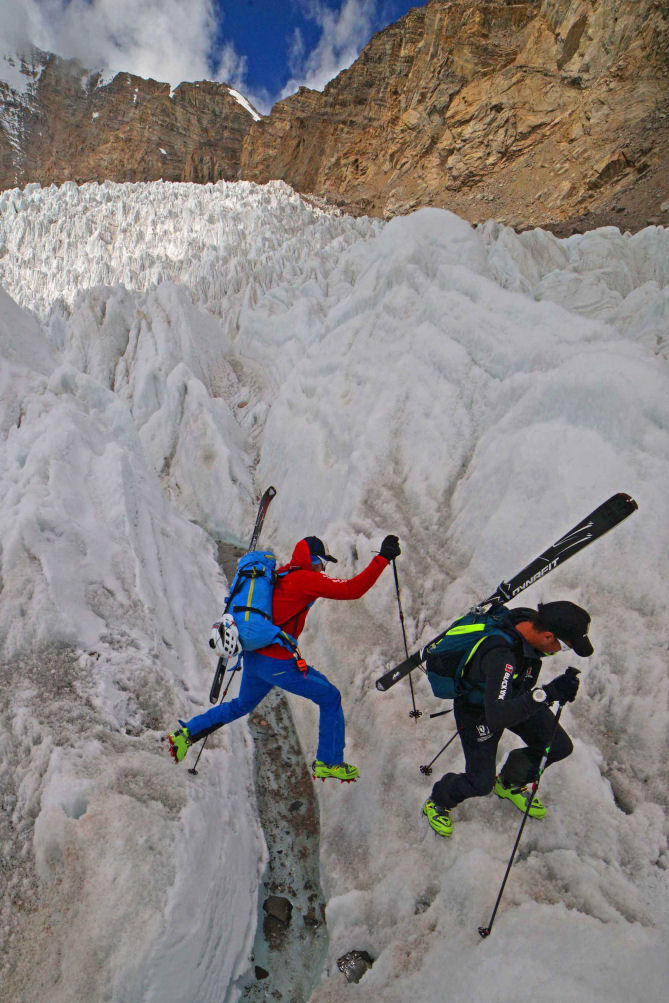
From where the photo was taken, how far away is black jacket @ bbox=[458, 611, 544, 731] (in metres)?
2.51

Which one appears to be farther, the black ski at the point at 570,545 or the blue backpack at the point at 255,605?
the blue backpack at the point at 255,605

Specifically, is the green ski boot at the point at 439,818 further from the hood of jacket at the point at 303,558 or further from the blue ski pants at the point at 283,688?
the hood of jacket at the point at 303,558

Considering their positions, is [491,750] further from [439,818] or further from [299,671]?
[299,671]

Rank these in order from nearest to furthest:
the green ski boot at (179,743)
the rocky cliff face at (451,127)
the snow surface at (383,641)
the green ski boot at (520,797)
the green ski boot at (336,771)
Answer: the snow surface at (383,641), the green ski boot at (520,797), the green ski boot at (179,743), the green ski boot at (336,771), the rocky cliff face at (451,127)

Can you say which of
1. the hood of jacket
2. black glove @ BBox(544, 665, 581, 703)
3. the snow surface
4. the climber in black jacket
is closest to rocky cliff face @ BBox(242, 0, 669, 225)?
the snow surface

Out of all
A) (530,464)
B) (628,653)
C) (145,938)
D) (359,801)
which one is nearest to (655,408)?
(530,464)

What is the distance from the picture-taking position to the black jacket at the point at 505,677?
2508 millimetres

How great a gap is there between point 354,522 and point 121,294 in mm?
15010

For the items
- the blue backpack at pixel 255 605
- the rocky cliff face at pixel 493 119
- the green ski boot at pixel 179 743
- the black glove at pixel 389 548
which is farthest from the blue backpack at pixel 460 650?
the rocky cliff face at pixel 493 119

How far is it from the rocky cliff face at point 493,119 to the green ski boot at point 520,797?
2242 centimetres

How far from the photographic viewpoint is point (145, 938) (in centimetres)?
265

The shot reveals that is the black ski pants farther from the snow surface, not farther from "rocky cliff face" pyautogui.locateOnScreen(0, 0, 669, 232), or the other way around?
"rocky cliff face" pyautogui.locateOnScreen(0, 0, 669, 232)

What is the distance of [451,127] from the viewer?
35.7 meters

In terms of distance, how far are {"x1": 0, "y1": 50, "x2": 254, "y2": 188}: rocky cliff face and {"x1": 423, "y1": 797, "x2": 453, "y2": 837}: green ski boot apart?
6221cm
